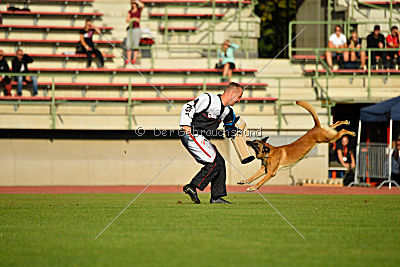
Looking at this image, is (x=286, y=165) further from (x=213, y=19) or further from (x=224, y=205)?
(x=213, y=19)

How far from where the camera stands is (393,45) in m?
24.8

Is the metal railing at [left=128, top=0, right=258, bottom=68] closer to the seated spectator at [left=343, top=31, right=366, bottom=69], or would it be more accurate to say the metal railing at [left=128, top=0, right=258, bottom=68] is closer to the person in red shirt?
the person in red shirt

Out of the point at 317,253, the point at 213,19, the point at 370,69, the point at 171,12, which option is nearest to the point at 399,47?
the point at 370,69

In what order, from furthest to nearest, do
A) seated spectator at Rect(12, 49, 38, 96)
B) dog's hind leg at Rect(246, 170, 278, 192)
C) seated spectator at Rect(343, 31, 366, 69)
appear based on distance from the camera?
seated spectator at Rect(343, 31, 366, 69)
seated spectator at Rect(12, 49, 38, 96)
dog's hind leg at Rect(246, 170, 278, 192)

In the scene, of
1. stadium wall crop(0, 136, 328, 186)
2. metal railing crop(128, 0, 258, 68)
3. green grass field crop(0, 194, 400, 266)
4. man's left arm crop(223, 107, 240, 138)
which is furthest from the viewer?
metal railing crop(128, 0, 258, 68)

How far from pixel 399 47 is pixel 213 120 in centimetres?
1497

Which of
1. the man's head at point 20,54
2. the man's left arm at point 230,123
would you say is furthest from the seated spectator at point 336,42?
the man's left arm at point 230,123

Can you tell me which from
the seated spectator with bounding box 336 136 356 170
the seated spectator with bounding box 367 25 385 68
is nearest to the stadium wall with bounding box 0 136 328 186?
the seated spectator with bounding box 336 136 356 170

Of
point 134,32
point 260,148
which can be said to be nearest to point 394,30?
point 134,32

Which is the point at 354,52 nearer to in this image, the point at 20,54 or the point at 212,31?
the point at 212,31

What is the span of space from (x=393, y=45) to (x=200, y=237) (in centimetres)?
1899

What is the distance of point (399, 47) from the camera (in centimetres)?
2470

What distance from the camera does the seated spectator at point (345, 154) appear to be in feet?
71.4

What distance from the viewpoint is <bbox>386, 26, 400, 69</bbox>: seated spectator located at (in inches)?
971
